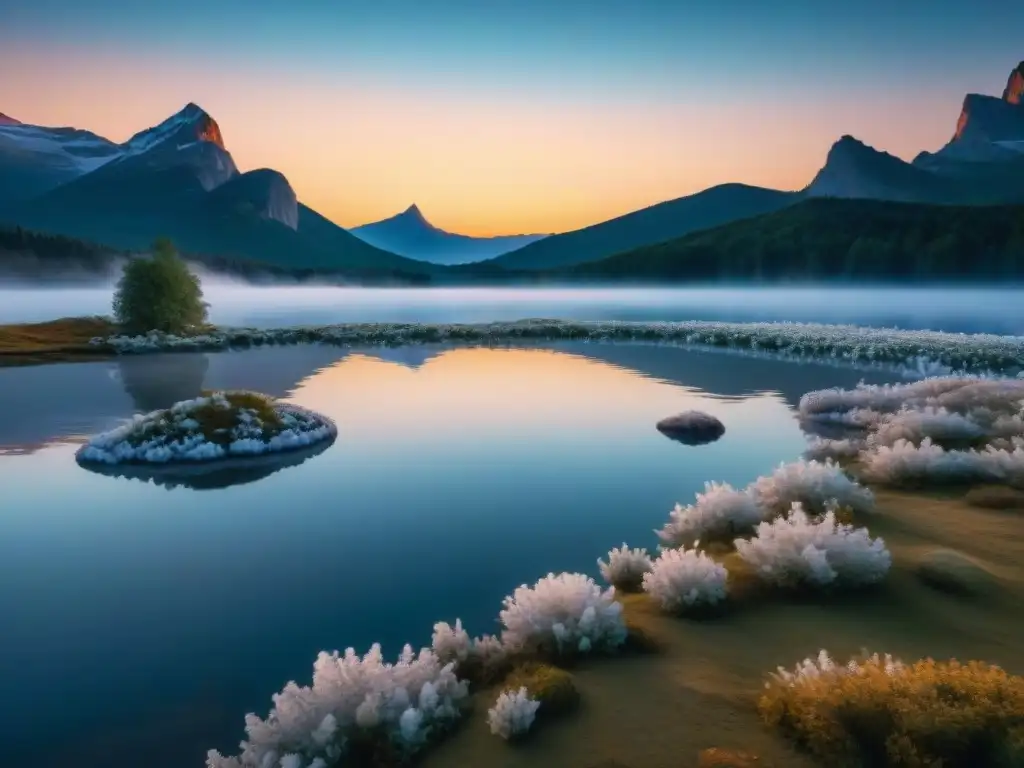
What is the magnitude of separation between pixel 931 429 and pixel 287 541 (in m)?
16.1

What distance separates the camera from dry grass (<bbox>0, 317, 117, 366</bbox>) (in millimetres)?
50497

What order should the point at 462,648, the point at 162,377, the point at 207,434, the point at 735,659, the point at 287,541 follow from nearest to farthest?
the point at 735,659
the point at 462,648
the point at 287,541
the point at 207,434
the point at 162,377

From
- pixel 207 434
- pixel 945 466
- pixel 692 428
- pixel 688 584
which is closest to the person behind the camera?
pixel 688 584

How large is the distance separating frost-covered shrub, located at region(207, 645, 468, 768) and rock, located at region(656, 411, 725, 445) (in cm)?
1761

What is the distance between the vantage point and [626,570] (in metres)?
10.5

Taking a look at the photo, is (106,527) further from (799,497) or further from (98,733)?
(799,497)

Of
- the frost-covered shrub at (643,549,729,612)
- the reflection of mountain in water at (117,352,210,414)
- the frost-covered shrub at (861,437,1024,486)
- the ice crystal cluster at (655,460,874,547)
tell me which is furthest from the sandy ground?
the reflection of mountain in water at (117,352,210,414)

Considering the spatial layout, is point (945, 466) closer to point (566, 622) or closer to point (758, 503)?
point (758, 503)

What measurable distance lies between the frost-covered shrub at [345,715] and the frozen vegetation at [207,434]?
597 inches

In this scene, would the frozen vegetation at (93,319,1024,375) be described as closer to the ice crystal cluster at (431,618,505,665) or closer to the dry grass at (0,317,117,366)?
the dry grass at (0,317,117,366)

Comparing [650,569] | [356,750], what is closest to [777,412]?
[650,569]

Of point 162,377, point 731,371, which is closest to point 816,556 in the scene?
point 731,371

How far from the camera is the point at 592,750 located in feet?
19.0

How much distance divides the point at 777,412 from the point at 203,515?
69.4 ft
